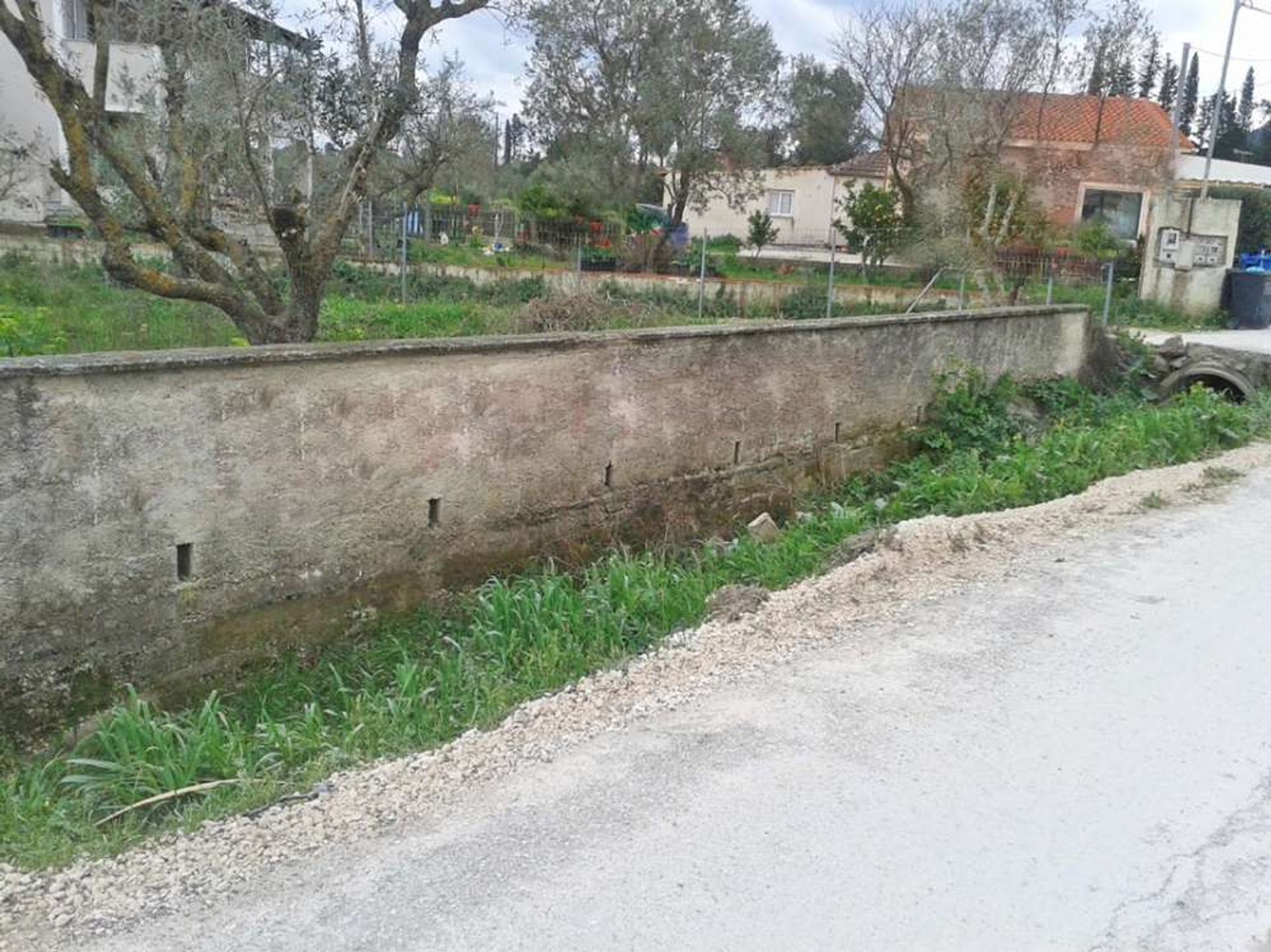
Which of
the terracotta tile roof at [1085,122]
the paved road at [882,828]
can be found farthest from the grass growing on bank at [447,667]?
the terracotta tile roof at [1085,122]

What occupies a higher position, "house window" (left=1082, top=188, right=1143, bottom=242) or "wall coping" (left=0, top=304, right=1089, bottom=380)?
"house window" (left=1082, top=188, right=1143, bottom=242)

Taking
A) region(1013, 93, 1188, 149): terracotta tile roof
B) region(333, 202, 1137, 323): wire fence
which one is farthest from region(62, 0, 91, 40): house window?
region(1013, 93, 1188, 149): terracotta tile roof

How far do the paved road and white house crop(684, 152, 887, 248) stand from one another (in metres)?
33.8

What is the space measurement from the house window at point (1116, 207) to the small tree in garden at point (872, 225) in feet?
20.8

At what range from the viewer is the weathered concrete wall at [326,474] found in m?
4.82

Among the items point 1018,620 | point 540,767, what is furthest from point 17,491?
point 1018,620

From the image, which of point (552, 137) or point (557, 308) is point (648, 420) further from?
point (552, 137)

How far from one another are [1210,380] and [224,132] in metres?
11.6

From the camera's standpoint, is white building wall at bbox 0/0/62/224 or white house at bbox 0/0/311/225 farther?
white building wall at bbox 0/0/62/224

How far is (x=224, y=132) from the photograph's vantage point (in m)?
10.2

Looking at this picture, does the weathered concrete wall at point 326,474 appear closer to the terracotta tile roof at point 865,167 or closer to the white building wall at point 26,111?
the white building wall at point 26,111

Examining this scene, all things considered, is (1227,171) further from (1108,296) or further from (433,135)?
(433,135)

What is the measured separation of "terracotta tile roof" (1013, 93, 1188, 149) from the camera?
87.3ft

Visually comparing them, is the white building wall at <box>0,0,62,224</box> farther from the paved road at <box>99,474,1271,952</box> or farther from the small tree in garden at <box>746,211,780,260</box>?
the paved road at <box>99,474,1271,952</box>
